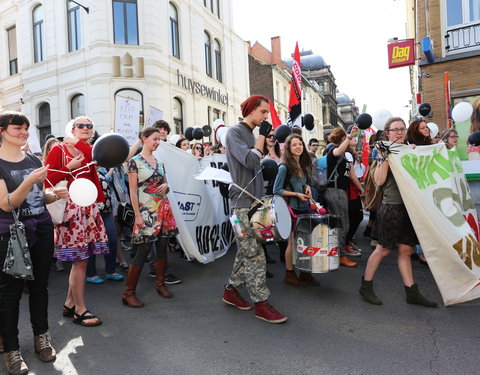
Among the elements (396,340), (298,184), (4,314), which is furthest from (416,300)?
(4,314)

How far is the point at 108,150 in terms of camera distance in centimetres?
284

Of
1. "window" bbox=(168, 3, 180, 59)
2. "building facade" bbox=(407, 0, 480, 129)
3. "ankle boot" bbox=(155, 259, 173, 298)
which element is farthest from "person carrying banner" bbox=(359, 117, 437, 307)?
"window" bbox=(168, 3, 180, 59)

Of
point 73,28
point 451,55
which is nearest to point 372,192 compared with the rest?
point 451,55

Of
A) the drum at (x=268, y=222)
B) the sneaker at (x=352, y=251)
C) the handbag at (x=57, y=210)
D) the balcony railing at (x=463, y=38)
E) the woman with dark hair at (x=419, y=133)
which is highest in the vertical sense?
the balcony railing at (x=463, y=38)

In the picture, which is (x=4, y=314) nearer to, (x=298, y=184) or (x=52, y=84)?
(x=298, y=184)

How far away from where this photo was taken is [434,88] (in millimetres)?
11594

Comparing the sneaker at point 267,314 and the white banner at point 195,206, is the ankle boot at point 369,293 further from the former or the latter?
the white banner at point 195,206

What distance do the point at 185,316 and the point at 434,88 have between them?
435 inches

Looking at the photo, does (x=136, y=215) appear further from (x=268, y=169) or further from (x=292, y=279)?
(x=292, y=279)

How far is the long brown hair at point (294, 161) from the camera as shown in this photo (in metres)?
4.34

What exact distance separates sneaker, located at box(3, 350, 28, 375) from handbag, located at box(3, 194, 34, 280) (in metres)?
0.57

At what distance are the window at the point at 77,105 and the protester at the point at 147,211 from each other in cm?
1384

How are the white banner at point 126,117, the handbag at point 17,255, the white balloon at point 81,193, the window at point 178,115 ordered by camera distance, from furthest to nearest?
the window at point 178,115 → the white banner at point 126,117 → the white balloon at point 81,193 → the handbag at point 17,255

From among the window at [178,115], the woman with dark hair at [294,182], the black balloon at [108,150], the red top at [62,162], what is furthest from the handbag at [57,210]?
the window at [178,115]
